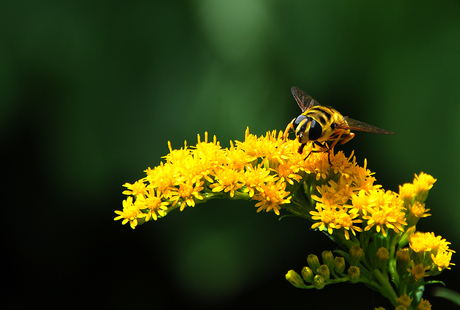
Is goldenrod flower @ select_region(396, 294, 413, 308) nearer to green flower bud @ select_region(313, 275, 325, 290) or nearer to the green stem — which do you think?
the green stem

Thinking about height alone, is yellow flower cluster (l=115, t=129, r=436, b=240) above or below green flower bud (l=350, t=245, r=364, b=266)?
above

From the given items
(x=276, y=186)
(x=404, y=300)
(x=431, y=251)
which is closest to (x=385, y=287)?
(x=404, y=300)

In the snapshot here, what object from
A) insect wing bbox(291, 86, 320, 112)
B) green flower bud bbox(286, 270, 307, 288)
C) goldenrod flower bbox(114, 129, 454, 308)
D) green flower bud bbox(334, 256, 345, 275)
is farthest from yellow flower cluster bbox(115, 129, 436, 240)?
insect wing bbox(291, 86, 320, 112)

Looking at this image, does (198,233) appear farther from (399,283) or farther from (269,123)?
(399,283)

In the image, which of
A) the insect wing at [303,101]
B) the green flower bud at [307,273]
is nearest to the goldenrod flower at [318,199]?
the green flower bud at [307,273]

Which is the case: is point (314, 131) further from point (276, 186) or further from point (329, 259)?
point (329, 259)

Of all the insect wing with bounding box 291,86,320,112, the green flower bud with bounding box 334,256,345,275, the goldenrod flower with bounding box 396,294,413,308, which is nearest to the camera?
the goldenrod flower with bounding box 396,294,413,308

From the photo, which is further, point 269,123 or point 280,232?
point 280,232

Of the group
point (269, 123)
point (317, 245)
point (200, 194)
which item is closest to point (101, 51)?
point (269, 123)
